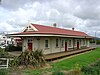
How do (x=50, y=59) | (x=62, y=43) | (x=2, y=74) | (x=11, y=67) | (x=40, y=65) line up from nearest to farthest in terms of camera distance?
1. (x=2, y=74)
2. (x=11, y=67)
3. (x=40, y=65)
4. (x=50, y=59)
5. (x=62, y=43)

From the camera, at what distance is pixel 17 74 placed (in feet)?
41.1

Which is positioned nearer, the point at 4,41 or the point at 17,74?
the point at 17,74

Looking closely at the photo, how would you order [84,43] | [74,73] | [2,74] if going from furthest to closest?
[84,43] → [74,73] → [2,74]

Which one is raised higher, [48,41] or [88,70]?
[48,41]

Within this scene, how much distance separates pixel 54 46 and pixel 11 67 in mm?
14327

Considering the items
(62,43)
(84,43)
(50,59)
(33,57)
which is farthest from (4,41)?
(33,57)

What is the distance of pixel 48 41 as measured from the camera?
2733 centimetres

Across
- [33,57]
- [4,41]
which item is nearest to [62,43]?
[33,57]

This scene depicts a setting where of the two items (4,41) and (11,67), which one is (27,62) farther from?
(4,41)

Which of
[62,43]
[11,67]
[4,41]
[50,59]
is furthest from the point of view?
[4,41]

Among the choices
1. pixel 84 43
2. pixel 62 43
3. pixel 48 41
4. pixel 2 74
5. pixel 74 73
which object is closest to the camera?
pixel 2 74

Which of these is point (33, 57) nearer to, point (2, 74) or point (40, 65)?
point (40, 65)

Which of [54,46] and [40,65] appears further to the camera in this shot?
[54,46]

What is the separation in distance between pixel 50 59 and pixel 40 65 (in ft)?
15.2
